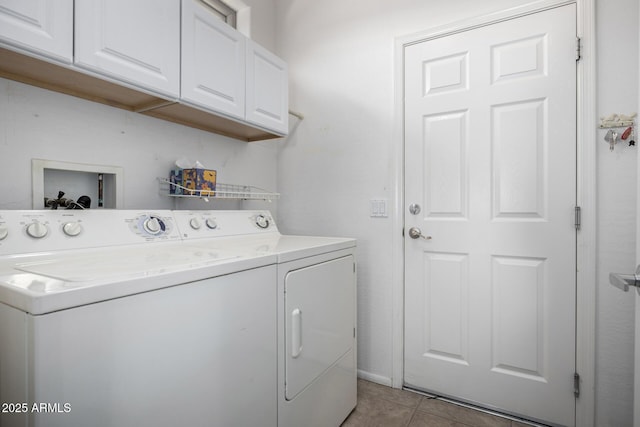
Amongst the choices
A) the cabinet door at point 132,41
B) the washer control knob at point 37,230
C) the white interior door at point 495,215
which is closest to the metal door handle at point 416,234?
the white interior door at point 495,215

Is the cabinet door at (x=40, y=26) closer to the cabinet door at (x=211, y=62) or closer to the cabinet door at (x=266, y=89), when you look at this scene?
the cabinet door at (x=211, y=62)

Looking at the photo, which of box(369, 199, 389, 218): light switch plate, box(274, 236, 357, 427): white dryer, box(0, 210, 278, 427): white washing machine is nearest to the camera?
box(0, 210, 278, 427): white washing machine

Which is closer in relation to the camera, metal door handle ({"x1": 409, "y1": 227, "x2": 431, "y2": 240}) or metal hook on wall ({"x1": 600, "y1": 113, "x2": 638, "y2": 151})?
metal hook on wall ({"x1": 600, "y1": 113, "x2": 638, "y2": 151})

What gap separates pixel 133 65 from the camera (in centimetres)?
125

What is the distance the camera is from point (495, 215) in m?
1.81

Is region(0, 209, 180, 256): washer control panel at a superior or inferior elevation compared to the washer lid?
superior

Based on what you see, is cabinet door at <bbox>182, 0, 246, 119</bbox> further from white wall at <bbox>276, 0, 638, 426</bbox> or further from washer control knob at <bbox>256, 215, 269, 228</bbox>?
white wall at <bbox>276, 0, 638, 426</bbox>

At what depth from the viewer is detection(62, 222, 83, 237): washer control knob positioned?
1164 mm

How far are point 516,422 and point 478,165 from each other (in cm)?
136

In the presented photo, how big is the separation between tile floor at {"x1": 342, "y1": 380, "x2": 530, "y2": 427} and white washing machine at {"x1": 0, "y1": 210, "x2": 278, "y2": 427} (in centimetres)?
80

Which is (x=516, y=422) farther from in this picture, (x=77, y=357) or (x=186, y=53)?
(x=186, y=53)

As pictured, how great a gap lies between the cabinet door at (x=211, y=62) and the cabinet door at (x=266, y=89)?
6 cm

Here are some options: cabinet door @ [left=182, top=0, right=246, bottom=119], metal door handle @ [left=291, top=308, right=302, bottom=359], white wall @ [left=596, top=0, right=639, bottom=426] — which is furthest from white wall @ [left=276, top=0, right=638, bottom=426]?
metal door handle @ [left=291, top=308, right=302, bottom=359]

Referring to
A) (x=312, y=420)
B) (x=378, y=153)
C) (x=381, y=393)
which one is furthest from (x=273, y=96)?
(x=381, y=393)
